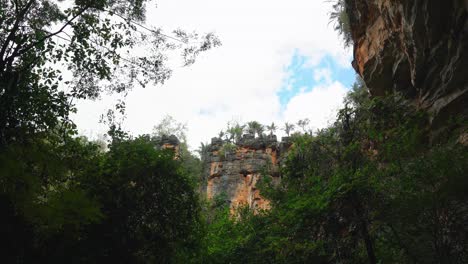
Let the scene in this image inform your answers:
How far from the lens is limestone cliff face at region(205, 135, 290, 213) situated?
3712cm

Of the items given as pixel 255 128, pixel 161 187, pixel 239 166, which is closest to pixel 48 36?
pixel 161 187

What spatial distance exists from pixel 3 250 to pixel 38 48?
5.08 meters

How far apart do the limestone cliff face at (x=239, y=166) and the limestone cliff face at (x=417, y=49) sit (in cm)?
2110

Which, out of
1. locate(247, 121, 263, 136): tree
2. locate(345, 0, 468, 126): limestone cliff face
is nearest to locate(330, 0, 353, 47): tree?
locate(345, 0, 468, 126): limestone cliff face

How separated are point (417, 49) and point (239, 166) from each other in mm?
28226

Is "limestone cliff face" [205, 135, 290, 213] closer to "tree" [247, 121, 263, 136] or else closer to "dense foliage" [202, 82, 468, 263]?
"tree" [247, 121, 263, 136]

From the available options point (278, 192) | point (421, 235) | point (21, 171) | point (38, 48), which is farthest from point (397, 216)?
point (38, 48)

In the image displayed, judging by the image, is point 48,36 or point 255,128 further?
point 255,128

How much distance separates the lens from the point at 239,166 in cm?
3947

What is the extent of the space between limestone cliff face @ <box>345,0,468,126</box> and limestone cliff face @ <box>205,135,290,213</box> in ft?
69.2

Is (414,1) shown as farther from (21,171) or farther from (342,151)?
(21,171)

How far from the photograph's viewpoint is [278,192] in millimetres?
13836

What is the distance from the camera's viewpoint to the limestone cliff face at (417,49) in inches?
430

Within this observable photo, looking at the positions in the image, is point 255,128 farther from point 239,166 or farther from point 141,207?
point 141,207
